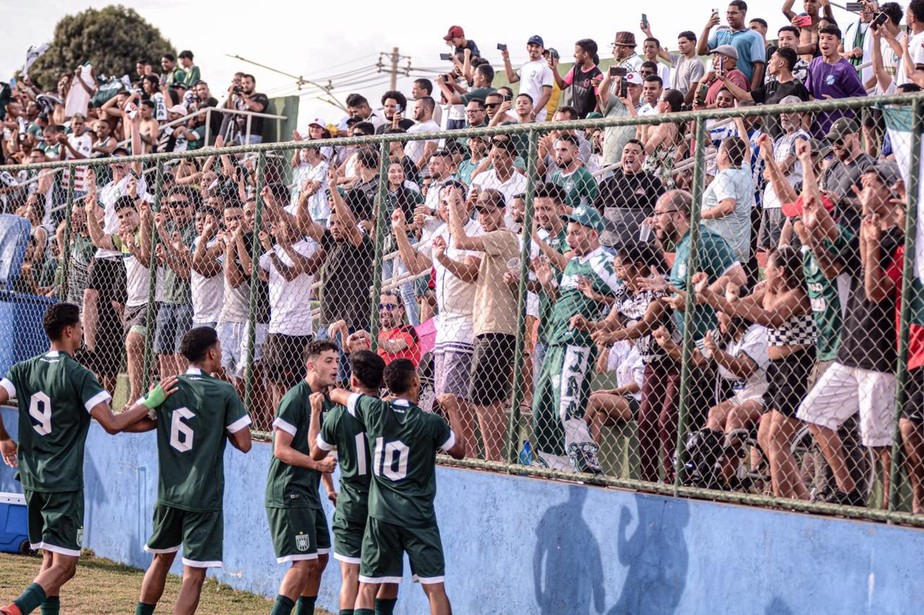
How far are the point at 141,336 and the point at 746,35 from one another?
6474 mm

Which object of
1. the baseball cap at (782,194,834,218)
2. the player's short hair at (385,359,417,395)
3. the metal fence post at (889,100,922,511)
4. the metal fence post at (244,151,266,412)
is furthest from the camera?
the metal fence post at (244,151,266,412)

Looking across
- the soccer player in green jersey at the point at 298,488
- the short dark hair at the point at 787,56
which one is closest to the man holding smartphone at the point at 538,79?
the short dark hair at the point at 787,56

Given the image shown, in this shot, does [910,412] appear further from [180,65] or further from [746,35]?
[180,65]

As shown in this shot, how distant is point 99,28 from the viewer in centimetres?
5519

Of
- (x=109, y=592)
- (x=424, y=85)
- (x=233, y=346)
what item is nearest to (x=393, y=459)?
(x=109, y=592)

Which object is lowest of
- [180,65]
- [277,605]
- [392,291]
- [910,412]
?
[277,605]

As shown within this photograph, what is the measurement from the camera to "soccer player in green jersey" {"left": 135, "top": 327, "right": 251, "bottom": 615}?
305 inches

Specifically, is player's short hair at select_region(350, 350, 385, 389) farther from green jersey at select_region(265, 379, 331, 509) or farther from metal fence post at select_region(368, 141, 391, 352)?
metal fence post at select_region(368, 141, 391, 352)

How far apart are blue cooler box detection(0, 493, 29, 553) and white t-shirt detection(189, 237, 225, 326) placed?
7.16ft

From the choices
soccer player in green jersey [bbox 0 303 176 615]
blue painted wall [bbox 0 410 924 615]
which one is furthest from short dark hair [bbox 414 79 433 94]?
soccer player in green jersey [bbox 0 303 176 615]

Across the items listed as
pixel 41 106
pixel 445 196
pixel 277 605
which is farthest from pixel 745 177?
pixel 41 106

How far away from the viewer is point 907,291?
6.39 m

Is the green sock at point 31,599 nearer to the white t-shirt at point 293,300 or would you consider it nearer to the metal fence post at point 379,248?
the metal fence post at point 379,248

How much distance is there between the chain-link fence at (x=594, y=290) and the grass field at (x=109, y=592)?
56.7 inches
